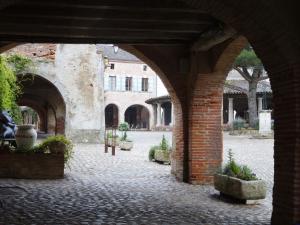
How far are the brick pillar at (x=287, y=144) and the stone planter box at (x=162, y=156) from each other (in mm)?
8586

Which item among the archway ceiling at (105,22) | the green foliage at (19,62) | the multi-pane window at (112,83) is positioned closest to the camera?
the archway ceiling at (105,22)

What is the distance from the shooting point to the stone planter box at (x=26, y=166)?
420 inches

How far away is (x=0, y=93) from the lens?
13.6 metres

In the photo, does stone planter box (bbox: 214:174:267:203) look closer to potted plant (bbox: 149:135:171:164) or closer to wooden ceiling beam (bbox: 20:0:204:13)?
wooden ceiling beam (bbox: 20:0:204:13)

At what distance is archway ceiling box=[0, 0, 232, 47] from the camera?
698 cm

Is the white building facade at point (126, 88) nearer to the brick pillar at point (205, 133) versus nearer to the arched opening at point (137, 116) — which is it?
the arched opening at point (137, 116)

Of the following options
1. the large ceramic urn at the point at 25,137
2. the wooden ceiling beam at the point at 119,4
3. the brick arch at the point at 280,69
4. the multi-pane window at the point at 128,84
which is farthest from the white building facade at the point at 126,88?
the brick arch at the point at 280,69

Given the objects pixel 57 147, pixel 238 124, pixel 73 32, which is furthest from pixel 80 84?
pixel 238 124

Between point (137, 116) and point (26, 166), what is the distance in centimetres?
4649

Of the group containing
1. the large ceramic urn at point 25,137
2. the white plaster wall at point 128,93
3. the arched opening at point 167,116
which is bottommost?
the large ceramic urn at point 25,137

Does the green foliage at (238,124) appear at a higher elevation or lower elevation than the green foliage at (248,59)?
lower

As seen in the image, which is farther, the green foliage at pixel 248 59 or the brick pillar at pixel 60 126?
the green foliage at pixel 248 59

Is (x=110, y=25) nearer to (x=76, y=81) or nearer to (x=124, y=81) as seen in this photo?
(x=76, y=81)

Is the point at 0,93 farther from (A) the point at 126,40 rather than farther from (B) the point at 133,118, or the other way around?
(B) the point at 133,118
